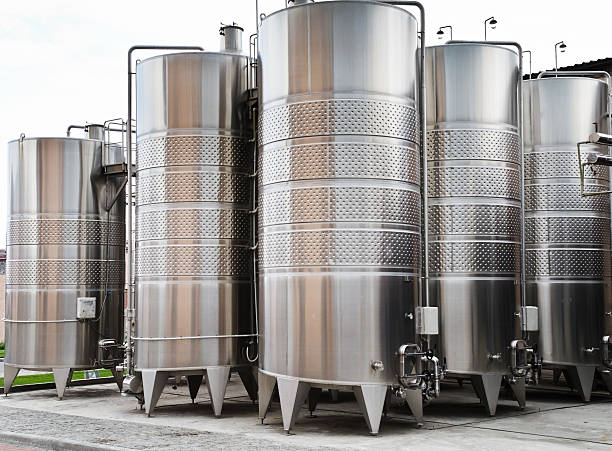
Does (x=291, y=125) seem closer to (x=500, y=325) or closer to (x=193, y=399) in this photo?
(x=500, y=325)

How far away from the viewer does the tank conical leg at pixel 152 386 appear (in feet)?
45.0

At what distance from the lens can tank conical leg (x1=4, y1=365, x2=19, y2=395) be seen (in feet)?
57.0

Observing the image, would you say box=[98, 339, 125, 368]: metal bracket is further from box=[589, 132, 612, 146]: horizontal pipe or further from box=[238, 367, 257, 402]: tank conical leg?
box=[589, 132, 612, 146]: horizontal pipe

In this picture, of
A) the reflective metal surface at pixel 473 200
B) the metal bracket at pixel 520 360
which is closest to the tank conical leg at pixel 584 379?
the metal bracket at pixel 520 360

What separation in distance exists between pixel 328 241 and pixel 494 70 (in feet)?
15.0

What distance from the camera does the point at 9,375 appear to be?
688 inches

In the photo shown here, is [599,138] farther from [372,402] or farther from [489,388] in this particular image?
[372,402]

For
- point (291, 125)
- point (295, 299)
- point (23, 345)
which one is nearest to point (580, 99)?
→ point (291, 125)

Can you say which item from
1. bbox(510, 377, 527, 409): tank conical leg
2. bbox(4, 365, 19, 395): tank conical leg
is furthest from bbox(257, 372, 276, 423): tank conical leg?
bbox(4, 365, 19, 395): tank conical leg

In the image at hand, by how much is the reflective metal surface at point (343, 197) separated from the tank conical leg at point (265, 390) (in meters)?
0.22

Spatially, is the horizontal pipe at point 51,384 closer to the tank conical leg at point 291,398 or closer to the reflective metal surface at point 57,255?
the reflective metal surface at point 57,255

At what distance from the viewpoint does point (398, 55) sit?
39.7 ft

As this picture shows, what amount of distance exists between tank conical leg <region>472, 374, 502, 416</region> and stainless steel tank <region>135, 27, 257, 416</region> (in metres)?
3.90

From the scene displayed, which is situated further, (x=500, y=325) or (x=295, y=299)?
(x=500, y=325)
